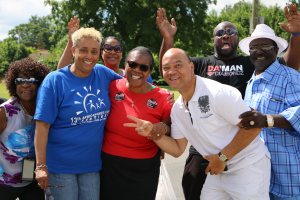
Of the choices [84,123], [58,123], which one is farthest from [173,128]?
[58,123]

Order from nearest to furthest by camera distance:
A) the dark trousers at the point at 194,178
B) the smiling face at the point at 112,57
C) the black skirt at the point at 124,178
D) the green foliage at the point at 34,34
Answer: the black skirt at the point at 124,178 → the dark trousers at the point at 194,178 → the smiling face at the point at 112,57 → the green foliage at the point at 34,34

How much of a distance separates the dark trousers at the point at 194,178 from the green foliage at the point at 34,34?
278ft

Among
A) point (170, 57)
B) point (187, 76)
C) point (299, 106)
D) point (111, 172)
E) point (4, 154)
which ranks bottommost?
point (111, 172)

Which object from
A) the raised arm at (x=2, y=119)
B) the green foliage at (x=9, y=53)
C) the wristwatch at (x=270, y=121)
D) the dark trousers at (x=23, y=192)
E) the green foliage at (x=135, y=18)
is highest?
the green foliage at (x=135, y=18)

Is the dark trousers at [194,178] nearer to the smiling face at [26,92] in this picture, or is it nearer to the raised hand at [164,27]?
the raised hand at [164,27]

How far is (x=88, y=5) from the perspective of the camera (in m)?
18.8

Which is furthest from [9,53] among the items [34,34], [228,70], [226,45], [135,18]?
[34,34]

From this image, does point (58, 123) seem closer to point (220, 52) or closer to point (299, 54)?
point (220, 52)

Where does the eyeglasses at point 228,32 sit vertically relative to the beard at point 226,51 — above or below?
above

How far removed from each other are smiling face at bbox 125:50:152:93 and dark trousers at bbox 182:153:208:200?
3.83 ft

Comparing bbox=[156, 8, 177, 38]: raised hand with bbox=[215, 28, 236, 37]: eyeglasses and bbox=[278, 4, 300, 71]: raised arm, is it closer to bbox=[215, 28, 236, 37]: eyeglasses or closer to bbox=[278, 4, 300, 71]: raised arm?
bbox=[215, 28, 236, 37]: eyeglasses

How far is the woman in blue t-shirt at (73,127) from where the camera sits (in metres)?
2.32

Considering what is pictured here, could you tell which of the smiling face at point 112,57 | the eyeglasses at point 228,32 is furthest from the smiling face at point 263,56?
the smiling face at point 112,57

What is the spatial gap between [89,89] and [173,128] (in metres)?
0.97
